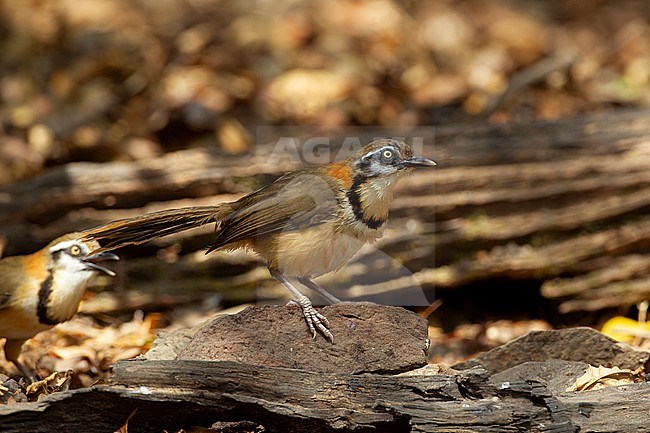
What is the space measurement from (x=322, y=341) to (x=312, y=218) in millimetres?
673

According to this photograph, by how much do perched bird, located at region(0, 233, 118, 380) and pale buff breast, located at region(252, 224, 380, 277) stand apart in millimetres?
1220

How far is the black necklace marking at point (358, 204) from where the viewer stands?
4.57m

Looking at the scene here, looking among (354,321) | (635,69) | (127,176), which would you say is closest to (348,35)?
(635,69)

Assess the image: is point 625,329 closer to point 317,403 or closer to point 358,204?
point 358,204

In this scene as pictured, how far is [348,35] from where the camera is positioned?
10.8m

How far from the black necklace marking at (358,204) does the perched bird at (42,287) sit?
1.61 m

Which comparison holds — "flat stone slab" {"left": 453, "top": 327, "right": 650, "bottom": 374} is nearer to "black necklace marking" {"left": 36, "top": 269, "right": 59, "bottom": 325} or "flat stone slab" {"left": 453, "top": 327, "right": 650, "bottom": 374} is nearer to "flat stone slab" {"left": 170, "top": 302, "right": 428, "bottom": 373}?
"flat stone slab" {"left": 170, "top": 302, "right": 428, "bottom": 373}

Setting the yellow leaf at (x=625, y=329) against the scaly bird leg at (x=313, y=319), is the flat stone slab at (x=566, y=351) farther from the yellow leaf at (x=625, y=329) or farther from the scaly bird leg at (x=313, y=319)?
the yellow leaf at (x=625, y=329)

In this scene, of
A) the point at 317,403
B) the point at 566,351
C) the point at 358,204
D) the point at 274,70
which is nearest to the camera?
the point at 317,403

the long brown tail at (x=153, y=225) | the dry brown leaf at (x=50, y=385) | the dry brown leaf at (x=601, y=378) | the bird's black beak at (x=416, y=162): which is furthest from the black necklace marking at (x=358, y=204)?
the dry brown leaf at (x=50, y=385)

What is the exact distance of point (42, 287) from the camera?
17.4ft

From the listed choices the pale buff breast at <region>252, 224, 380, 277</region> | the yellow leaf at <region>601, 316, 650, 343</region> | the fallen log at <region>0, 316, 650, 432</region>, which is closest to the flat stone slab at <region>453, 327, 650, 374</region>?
the fallen log at <region>0, 316, 650, 432</region>

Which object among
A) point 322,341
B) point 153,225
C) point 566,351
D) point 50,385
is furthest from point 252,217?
point 566,351

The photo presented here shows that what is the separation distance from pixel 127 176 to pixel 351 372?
11.0 ft
